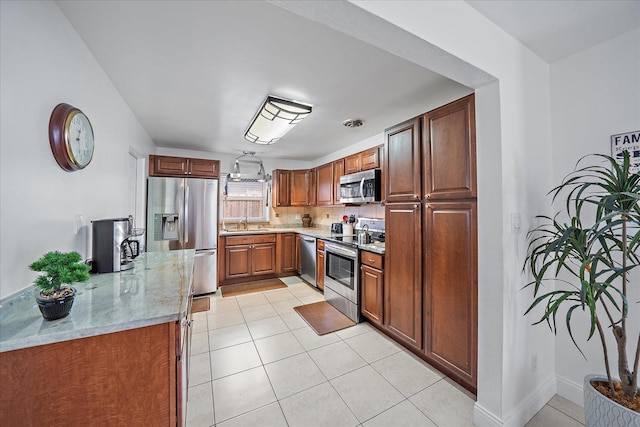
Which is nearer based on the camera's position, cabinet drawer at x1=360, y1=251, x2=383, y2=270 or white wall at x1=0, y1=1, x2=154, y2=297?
white wall at x1=0, y1=1, x2=154, y2=297

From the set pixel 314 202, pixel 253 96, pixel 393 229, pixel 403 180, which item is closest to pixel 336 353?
pixel 393 229

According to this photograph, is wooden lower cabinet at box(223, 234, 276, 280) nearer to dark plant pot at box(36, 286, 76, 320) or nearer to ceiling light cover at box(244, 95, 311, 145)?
ceiling light cover at box(244, 95, 311, 145)

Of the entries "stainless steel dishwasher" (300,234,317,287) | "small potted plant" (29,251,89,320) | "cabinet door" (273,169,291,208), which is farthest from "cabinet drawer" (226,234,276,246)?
"small potted plant" (29,251,89,320)

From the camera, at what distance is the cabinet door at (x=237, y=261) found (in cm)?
402

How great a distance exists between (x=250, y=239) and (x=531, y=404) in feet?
12.5

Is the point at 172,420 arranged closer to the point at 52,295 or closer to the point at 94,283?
the point at 52,295

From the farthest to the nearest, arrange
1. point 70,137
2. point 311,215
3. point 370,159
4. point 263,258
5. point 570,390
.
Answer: point 311,215 < point 263,258 < point 370,159 < point 570,390 < point 70,137

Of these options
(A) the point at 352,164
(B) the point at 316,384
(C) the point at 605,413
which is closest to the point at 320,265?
(A) the point at 352,164

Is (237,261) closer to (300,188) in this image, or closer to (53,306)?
(300,188)

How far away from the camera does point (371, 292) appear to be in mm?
2621

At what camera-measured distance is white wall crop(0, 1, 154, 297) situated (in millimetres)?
1005

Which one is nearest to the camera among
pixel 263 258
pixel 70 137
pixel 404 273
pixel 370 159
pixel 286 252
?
pixel 70 137

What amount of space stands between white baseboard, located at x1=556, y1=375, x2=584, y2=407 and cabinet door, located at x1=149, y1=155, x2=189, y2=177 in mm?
4649

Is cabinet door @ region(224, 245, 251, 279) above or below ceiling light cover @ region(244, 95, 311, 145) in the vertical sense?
below
